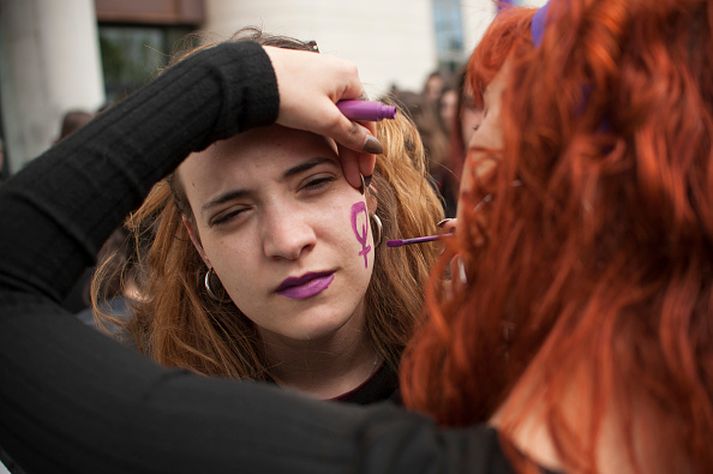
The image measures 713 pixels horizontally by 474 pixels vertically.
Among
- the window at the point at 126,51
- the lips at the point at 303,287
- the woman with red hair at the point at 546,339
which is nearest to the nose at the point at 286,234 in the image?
the lips at the point at 303,287

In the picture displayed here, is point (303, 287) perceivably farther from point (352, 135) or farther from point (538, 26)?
point (538, 26)

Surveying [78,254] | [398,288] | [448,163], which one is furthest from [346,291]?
[448,163]

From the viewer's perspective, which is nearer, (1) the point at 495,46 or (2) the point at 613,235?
(2) the point at 613,235

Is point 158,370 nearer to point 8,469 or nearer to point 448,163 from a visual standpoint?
point 8,469

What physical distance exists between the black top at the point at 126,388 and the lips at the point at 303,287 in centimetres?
39

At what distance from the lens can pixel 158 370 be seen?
81cm

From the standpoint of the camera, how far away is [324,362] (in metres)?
1.53

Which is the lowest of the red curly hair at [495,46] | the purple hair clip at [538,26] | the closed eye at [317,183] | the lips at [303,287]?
the lips at [303,287]

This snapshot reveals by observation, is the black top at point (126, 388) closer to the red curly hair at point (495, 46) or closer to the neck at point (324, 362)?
the red curly hair at point (495, 46)

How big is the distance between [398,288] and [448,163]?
6.24ft

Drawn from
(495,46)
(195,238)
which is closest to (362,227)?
(195,238)

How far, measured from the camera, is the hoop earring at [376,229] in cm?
161

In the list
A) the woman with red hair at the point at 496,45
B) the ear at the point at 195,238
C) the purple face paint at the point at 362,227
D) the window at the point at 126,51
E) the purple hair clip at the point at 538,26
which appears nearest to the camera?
the purple hair clip at the point at 538,26

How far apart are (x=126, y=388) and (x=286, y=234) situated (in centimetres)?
56
